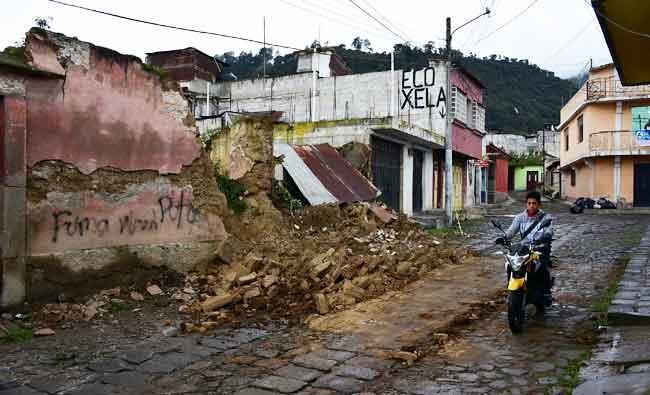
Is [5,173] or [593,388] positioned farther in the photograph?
[5,173]

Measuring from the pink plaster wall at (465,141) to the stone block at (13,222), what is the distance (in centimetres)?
2092

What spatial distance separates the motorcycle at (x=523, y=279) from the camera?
6.13 metres

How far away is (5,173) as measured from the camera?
670 cm

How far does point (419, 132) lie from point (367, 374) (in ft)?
51.9

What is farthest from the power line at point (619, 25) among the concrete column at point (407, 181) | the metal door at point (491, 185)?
the metal door at point (491, 185)

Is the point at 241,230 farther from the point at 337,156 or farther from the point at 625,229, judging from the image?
the point at 625,229

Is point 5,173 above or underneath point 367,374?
above

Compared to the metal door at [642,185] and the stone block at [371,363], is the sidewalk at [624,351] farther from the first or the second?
the metal door at [642,185]

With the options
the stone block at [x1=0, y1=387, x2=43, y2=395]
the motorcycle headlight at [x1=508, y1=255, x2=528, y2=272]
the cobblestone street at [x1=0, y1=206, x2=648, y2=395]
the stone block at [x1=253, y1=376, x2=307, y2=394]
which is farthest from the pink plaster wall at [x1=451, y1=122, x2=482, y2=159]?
the stone block at [x1=0, y1=387, x2=43, y2=395]

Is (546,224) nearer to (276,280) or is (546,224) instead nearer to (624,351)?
(624,351)

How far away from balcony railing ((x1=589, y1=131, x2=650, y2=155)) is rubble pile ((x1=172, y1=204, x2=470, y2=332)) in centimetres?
2371

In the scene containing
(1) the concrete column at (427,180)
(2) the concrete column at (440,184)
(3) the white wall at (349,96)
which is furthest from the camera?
(2) the concrete column at (440,184)

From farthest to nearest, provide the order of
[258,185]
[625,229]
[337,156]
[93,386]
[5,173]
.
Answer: [625,229] < [337,156] < [258,185] < [5,173] < [93,386]

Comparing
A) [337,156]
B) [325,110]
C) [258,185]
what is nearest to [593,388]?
[258,185]
